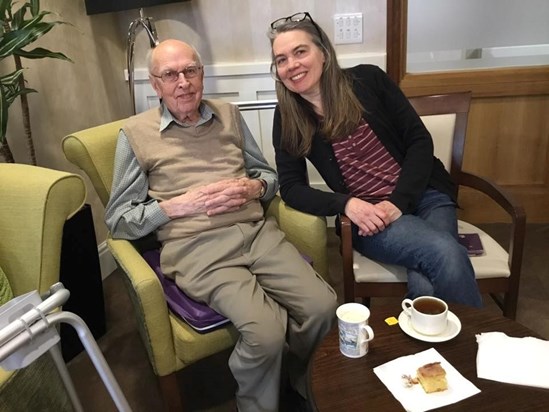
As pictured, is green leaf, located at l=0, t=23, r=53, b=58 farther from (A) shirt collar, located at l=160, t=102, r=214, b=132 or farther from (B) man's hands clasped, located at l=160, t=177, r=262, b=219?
(B) man's hands clasped, located at l=160, t=177, r=262, b=219

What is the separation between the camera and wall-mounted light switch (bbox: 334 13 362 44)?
8.00 feet

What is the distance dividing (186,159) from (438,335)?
0.94 m

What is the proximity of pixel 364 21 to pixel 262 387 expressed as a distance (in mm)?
1788

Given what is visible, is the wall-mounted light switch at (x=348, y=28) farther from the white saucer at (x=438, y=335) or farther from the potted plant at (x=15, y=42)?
the white saucer at (x=438, y=335)

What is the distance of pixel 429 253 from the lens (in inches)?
59.3

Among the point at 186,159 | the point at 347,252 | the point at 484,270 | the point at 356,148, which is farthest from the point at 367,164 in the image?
the point at 186,159

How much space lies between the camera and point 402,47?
251 cm

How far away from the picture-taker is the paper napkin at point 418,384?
3.37 ft

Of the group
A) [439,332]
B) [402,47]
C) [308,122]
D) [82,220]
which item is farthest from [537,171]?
[82,220]

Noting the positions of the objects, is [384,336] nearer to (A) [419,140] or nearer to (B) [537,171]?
(A) [419,140]

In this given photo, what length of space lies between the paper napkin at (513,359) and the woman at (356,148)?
0.42 meters

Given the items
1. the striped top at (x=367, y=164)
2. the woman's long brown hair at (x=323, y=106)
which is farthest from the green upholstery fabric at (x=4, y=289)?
the striped top at (x=367, y=164)

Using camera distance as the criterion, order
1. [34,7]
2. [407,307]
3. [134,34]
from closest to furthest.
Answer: [407,307], [34,7], [134,34]

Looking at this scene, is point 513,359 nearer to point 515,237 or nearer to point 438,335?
point 438,335
